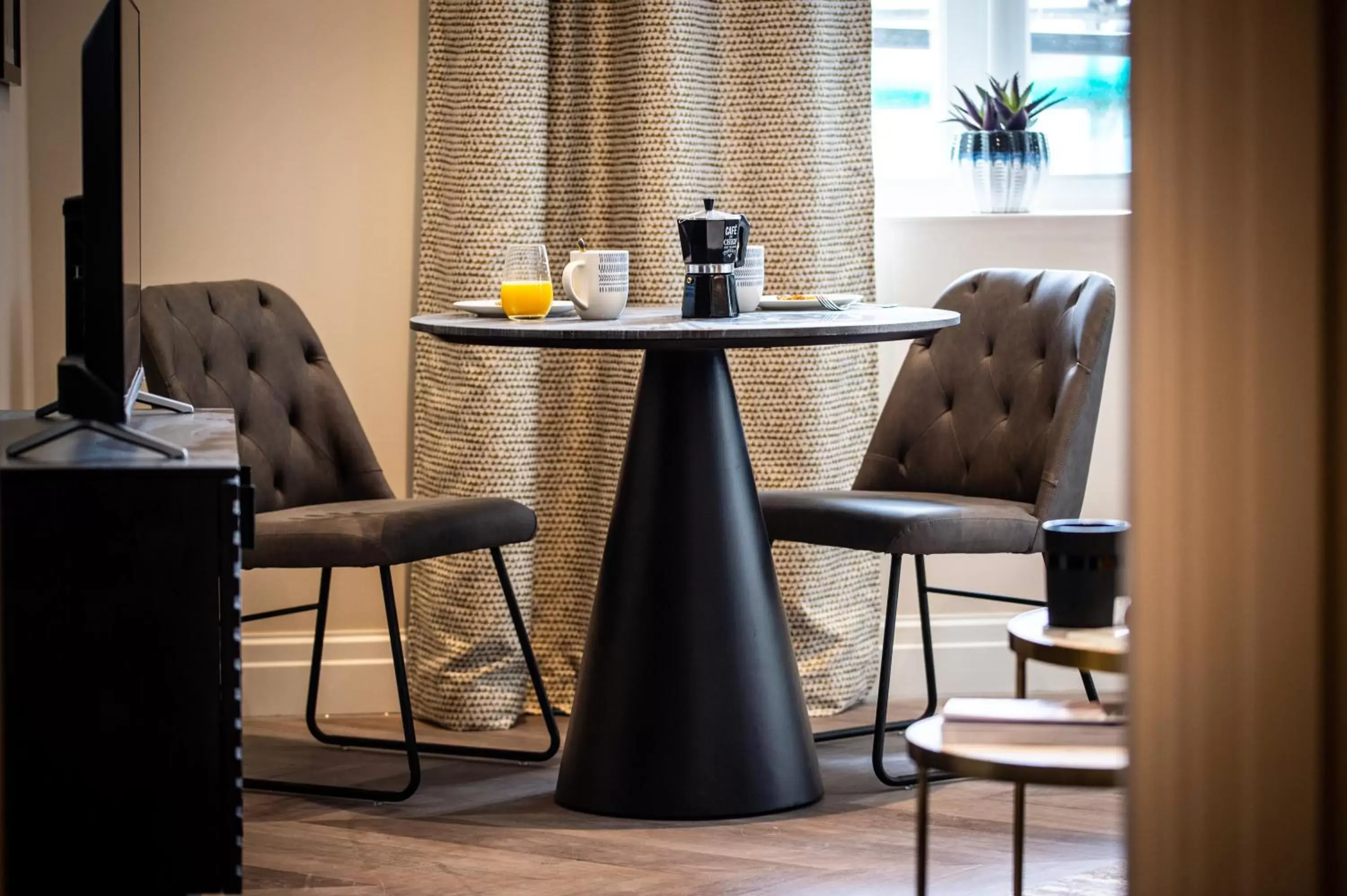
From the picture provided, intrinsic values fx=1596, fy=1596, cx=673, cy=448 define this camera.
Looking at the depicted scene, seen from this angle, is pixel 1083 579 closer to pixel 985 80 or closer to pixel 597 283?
pixel 597 283

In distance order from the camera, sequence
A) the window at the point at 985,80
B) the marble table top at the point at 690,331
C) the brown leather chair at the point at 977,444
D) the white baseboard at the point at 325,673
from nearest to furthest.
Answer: the marble table top at the point at 690,331 < the brown leather chair at the point at 977,444 < the white baseboard at the point at 325,673 < the window at the point at 985,80

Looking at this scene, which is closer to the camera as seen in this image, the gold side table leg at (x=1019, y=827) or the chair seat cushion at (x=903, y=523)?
the gold side table leg at (x=1019, y=827)

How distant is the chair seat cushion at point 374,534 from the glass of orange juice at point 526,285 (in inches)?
14.5

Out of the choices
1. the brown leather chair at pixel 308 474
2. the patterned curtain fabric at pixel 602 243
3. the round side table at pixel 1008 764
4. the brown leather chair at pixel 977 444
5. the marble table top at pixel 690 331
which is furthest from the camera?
the patterned curtain fabric at pixel 602 243

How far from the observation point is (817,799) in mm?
2586

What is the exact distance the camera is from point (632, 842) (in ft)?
7.84

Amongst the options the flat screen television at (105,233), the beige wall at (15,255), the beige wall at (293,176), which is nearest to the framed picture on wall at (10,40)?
the beige wall at (15,255)

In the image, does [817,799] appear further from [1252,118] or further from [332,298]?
[1252,118]

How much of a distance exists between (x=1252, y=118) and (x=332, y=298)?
2.63m

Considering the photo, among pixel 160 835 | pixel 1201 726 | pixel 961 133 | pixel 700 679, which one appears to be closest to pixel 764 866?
pixel 700 679

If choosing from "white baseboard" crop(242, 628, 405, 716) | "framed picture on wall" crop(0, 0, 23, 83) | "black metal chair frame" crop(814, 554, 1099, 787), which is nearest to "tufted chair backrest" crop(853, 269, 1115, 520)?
"black metal chair frame" crop(814, 554, 1099, 787)

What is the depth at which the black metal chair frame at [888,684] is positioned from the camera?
268 cm

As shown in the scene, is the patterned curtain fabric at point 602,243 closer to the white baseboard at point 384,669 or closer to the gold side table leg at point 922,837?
the white baseboard at point 384,669

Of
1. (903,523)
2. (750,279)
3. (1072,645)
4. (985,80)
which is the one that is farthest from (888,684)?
(985,80)
